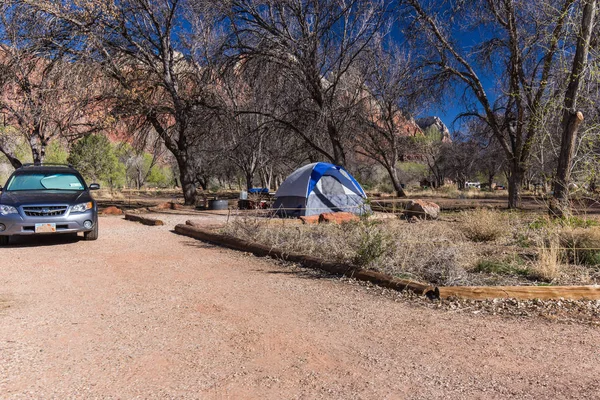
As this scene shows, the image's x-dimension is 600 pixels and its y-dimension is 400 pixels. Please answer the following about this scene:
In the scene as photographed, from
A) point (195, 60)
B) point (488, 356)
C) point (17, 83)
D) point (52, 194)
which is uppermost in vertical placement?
point (195, 60)

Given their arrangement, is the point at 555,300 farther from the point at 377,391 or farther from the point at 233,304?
the point at 233,304

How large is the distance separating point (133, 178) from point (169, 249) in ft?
252

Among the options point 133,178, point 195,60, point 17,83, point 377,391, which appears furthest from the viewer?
point 133,178

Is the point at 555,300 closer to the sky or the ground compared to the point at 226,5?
closer to the ground

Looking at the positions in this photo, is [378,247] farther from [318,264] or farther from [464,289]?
[464,289]

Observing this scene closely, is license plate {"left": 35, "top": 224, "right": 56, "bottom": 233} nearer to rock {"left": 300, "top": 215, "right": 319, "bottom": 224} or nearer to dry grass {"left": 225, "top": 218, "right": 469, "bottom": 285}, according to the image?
dry grass {"left": 225, "top": 218, "right": 469, "bottom": 285}

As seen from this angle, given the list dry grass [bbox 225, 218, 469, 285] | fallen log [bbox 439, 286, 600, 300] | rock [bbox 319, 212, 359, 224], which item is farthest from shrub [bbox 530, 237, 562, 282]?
rock [bbox 319, 212, 359, 224]

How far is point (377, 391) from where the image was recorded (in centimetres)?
301

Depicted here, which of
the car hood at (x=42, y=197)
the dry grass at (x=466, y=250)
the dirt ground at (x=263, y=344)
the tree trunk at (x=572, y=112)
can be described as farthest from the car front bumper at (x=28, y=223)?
the tree trunk at (x=572, y=112)

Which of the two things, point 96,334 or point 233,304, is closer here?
point 96,334

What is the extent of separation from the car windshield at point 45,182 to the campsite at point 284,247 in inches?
2.5

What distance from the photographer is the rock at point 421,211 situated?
45.1 feet

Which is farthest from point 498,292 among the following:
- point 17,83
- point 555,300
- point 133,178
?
point 133,178

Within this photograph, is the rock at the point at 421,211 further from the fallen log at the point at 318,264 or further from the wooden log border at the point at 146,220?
the wooden log border at the point at 146,220
